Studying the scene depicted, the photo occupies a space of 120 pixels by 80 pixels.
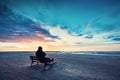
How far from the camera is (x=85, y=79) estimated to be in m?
9.02

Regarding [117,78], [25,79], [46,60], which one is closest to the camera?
[25,79]

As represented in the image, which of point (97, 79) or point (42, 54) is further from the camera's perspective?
point (42, 54)

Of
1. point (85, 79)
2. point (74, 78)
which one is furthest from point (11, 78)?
point (85, 79)

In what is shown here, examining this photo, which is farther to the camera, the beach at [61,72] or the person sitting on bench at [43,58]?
the person sitting on bench at [43,58]

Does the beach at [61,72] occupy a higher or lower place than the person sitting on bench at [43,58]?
lower

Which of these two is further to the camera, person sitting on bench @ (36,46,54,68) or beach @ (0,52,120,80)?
person sitting on bench @ (36,46,54,68)

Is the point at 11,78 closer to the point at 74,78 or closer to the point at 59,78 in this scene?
the point at 59,78

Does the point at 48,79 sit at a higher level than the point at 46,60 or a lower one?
lower

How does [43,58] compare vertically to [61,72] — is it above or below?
above

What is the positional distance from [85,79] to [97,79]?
2.57 feet

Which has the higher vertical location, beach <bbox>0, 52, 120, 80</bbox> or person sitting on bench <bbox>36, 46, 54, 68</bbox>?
person sitting on bench <bbox>36, 46, 54, 68</bbox>

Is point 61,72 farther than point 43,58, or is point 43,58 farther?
point 43,58

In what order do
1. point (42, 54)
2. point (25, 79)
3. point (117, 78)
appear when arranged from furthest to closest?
point (42, 54)
point (117, 78)
point (25, 79)

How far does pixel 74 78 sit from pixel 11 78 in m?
3.98
